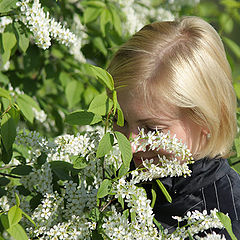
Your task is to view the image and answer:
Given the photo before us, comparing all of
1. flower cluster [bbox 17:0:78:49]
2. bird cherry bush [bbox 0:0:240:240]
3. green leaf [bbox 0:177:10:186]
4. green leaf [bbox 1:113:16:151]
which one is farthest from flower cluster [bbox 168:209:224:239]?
flower cluster [bbox 17:0:78:49]

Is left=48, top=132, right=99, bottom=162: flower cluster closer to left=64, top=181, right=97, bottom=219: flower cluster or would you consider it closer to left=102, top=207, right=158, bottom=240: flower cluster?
left=64, top=181, right=97, bottom=219: flower cluster

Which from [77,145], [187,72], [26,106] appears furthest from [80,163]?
[26,106]

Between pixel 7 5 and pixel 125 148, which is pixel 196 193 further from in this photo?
pixel 7 5

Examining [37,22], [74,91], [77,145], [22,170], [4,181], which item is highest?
[37,22]

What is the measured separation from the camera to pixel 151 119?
1646mm

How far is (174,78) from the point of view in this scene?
1.69m

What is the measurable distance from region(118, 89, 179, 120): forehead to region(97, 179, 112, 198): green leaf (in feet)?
0.99

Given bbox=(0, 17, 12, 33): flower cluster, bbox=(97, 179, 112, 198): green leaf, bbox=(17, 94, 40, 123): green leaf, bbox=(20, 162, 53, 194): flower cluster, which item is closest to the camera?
bbox=(97, 179, 112, 198): green leaf

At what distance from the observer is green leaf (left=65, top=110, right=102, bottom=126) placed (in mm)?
1399

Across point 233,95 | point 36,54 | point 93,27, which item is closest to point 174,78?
point 233,95

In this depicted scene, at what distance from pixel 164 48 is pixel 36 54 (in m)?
1.15

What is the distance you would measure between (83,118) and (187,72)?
1.66 feet

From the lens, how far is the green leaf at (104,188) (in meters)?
1.42

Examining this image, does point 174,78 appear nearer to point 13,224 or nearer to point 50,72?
point 13,224
